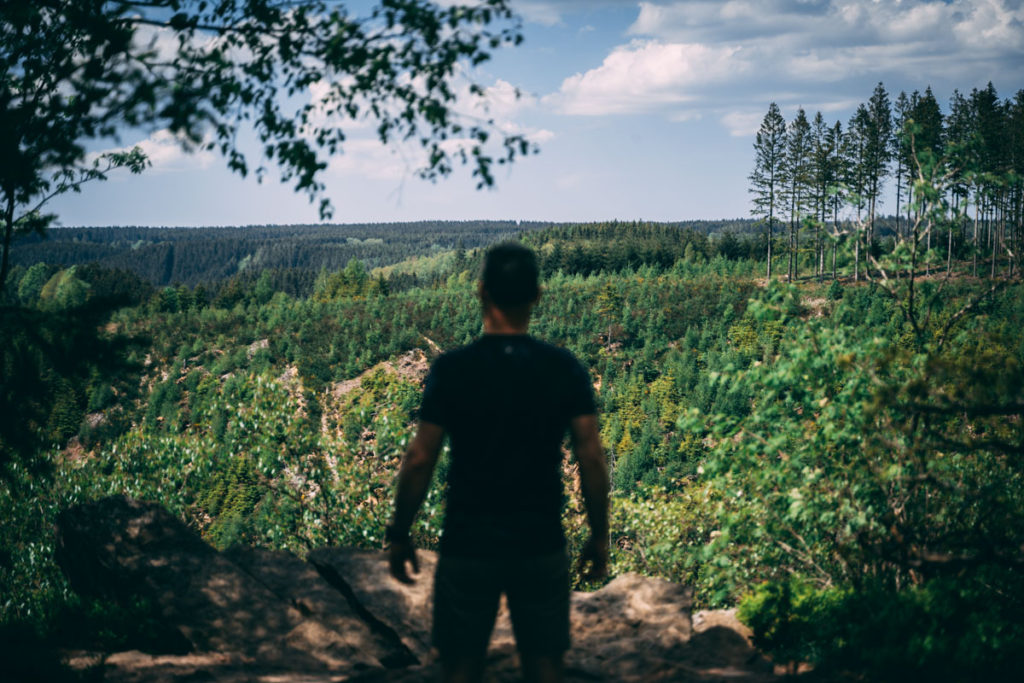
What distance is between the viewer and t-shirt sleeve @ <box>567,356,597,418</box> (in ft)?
8.79

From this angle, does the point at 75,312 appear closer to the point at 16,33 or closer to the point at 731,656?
the point at 16,33

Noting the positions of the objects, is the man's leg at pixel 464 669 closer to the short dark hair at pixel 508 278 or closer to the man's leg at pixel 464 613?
the man's leg at pixel 464 613

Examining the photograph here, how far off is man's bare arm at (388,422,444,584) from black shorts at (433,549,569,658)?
0.93 ft

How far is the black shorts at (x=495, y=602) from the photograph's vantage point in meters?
2.62

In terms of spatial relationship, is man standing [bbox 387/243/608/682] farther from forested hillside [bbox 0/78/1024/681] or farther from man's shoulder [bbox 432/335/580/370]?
forested hillside [bbox 0/78/1024/681]

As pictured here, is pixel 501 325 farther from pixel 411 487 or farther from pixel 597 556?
pixel 597 556

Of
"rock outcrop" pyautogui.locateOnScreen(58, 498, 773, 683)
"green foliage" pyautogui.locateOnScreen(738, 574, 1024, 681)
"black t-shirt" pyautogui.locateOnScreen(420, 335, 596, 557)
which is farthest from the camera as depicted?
"rock outcrop" pyautogui.locateOnScreen(58, 498, 773, 683)

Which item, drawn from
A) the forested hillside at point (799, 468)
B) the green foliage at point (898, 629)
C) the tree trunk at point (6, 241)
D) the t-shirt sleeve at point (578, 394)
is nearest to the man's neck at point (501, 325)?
the t-shirt sleeve at point (578, 394)

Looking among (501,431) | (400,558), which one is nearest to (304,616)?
(400,558)

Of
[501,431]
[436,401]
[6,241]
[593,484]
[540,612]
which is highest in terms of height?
[6,241]

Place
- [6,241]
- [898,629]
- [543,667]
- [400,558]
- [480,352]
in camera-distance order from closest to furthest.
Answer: [480,352]
[543,667]
[400,558]
[898,629]
[6,241]

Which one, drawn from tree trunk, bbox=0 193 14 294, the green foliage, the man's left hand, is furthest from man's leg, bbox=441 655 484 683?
tree trunk, bbox=0 193 14 294

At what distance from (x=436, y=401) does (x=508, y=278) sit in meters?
0.54

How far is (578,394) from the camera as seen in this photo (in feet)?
8.82
